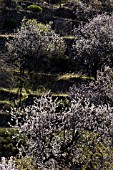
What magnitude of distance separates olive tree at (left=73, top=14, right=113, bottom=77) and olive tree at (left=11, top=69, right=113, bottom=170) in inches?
654

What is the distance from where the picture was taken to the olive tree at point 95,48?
124 feet

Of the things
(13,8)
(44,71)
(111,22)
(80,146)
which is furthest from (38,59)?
(80,146)

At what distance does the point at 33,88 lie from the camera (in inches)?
1464

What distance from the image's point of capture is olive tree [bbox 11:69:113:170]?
19.2m

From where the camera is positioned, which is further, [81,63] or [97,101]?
[81,63]

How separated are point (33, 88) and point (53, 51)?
240 inches

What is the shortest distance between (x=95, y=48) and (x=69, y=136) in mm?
18365

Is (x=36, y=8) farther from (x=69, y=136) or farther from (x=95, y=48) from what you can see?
(x=69, y=136)

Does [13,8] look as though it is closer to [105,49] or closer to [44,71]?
[44,71]

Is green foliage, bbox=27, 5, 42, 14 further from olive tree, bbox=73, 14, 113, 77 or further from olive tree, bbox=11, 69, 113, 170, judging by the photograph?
olive tree, bbox=11, 69, 113, 170

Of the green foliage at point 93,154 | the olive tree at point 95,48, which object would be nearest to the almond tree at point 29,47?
the olive tree at point 95,48

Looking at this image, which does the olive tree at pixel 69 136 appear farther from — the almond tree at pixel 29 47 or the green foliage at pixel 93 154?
the almond tree at pixel 29 47

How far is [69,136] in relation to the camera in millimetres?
20688

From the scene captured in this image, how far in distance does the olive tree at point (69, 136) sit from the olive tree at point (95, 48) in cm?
1660
